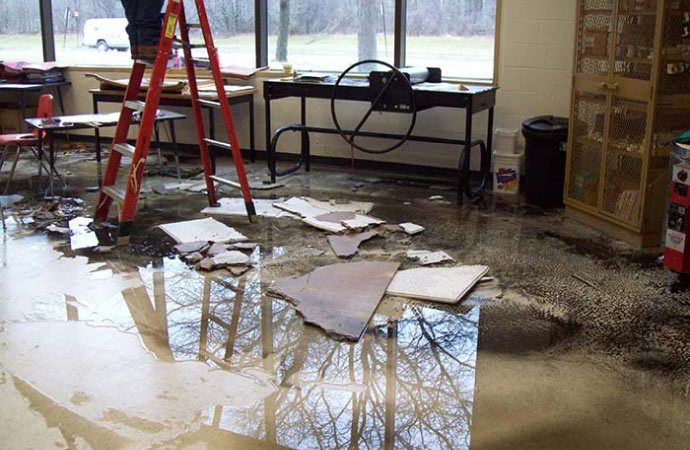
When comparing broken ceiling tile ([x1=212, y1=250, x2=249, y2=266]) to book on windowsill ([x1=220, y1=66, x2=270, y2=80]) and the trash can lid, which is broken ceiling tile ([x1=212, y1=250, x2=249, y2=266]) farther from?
book on windowsill ([x1=220, y1=66, x2=270, y2=80])

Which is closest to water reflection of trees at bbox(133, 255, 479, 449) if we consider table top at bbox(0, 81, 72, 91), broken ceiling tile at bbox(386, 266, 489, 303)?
broken ceiling tile at bbox(386, 266, 489, 303)

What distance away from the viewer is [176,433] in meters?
2.66

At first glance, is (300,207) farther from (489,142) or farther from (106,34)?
(106,34)

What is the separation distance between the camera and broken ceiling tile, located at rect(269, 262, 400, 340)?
3.60 meters

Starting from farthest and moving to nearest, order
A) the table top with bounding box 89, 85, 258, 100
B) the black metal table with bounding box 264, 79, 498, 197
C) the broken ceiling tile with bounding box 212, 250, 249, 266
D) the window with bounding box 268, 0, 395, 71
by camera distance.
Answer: the window with bounding box 268, 0, 395, 71 → the table top with bounding box 89, 85, 258, 100 → the black metal table with bounding box 264, 79, 498, 197 → the broken ceiling tile with bounding box 212, 250, 249, 266

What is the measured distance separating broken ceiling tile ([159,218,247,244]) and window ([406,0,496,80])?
2.74 meters

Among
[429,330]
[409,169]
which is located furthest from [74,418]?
[409,169]

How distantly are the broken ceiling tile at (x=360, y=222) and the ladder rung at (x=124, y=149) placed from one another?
147 cm

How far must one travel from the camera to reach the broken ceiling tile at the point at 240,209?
5.48m

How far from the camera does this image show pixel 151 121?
4758 mm

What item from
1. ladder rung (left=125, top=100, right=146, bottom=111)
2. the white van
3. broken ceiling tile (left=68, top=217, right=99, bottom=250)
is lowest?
broken ceiling tile (left=68, top=217, right=99, bottom=250)

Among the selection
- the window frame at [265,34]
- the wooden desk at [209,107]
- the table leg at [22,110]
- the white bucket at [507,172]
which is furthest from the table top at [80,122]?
the white bucket at [507,172]

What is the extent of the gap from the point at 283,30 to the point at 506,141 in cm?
260

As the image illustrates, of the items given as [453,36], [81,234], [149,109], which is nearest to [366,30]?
[453,36]
